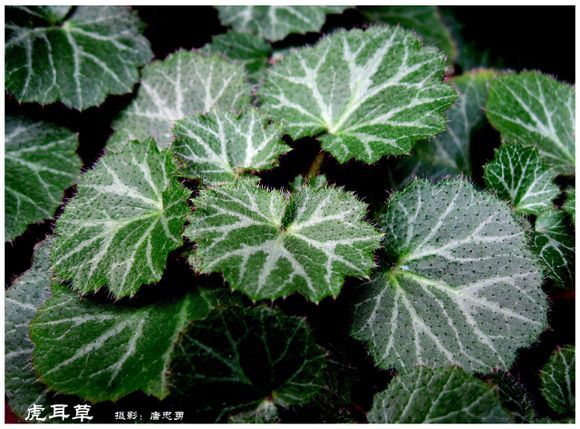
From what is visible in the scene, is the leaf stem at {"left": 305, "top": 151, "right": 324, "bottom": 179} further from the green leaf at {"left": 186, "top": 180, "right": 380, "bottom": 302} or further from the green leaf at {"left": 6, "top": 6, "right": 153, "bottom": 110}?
the green leaf at {"left": 6, "top": 6, "right": 153, "bottom": 110}

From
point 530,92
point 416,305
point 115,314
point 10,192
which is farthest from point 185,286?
point 530,92

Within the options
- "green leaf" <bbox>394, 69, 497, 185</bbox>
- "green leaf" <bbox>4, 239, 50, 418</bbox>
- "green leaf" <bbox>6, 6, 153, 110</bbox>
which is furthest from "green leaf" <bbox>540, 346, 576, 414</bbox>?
"green leaf" <bbox>6, 6, 153, 110</bbox>

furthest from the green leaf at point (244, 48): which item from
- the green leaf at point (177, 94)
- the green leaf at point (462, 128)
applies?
the green leaf at point (462, 128)

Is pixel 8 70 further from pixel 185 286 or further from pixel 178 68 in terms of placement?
pixel 185 286

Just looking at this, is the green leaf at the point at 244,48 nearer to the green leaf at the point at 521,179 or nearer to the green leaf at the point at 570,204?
the green leaf at the point at 521,179

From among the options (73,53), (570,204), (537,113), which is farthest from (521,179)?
(73,53)

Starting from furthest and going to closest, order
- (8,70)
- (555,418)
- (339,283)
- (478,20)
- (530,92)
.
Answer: (478,20) → (530,92) → (8,70) → (555,418) → (339,283)

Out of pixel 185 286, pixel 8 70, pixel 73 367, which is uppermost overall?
pixel 8 70

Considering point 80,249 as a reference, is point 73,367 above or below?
below
